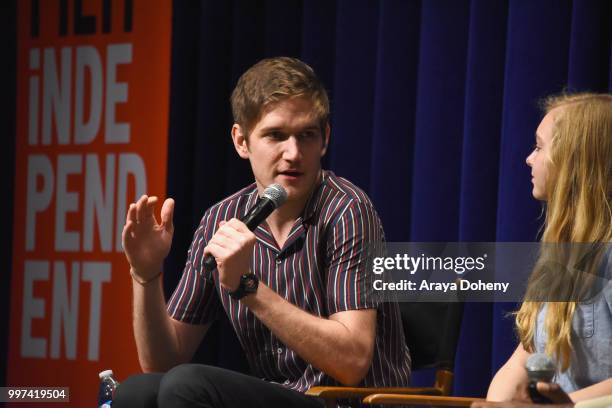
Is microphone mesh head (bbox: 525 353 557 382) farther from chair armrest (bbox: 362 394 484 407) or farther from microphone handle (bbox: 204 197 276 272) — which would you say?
microphone handle (bbox: 204 197 276 272)

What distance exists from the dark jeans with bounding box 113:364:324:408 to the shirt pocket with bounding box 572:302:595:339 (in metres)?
0.57

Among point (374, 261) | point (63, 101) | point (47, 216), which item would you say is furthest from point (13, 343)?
point (374, 261)

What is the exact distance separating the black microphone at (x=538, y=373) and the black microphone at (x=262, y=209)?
846 millimetres

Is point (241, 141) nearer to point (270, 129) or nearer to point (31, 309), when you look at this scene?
point (270, 129)

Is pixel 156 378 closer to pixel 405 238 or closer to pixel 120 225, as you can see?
pixel 405 238

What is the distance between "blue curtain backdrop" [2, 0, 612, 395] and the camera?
2.81 m

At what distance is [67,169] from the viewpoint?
3846 mm

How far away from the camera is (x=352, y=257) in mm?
2172

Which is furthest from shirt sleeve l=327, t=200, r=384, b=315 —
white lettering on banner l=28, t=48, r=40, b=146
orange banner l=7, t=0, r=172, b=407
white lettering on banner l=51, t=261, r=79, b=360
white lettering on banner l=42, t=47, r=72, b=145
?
white lettering on banner l=28, t=48, r=40, b=146

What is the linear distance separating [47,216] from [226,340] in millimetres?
954

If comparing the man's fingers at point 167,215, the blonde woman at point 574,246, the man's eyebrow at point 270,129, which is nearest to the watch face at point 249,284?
the man's fingers at point 167,215

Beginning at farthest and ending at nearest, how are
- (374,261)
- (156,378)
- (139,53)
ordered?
(139,53) < (374,261) < (156,378)

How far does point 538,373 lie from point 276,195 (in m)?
0.90

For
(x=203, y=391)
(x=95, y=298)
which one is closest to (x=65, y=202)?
(x=95, y=298)
